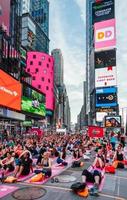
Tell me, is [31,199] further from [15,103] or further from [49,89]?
[49,89]

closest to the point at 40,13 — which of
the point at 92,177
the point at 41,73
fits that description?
the point at 41,73

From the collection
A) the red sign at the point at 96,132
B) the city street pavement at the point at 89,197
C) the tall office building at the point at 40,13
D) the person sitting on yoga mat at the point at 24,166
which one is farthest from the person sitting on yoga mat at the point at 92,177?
the tall office building at the point at 40,13

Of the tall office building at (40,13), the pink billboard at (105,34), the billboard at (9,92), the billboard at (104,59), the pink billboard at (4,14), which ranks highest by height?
the tall office building at (40,13)

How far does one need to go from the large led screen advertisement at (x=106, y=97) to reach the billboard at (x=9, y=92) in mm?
18893

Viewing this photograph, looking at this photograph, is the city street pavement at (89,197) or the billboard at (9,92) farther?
the billboard at (9,92)

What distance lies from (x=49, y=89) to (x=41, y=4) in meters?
97.4

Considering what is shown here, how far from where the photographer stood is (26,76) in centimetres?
7181

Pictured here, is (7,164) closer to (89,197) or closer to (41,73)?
(89,197)

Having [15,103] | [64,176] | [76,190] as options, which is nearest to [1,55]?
[15,103]

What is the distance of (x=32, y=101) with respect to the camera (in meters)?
65.4

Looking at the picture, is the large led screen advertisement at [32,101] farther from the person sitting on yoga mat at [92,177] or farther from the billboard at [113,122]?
the person sitting on yoga mat at [92,177]

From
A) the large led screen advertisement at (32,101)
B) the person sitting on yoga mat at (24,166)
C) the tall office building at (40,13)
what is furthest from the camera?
the tall office building at (40,13)

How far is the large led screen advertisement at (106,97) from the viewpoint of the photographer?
57.6 meters

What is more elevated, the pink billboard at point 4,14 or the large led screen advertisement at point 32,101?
the pink billboard at point 4,14
